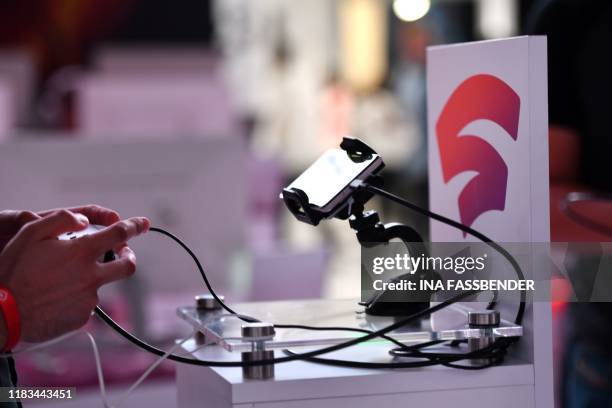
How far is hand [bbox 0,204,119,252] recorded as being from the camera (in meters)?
1.25

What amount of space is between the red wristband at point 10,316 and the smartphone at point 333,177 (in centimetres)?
35

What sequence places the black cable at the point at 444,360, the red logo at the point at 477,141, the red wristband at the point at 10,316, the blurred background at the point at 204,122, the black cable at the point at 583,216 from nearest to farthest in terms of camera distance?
the red wristband at the point at 10,316 < the black cable at the point at 444,360 < the red logo at the point at 477,141 < the black cable at the point at 583,216 < the blurred background at the point at 204,122

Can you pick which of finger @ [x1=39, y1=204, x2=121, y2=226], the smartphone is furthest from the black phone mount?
finger @ [x1=39, y1=204, x2=121, y2=226]

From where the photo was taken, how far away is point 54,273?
41.6 inches

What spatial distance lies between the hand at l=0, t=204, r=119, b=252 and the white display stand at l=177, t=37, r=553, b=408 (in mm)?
202

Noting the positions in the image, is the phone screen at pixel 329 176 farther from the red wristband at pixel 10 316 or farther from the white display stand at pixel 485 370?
the red wristband at pixel 10 316

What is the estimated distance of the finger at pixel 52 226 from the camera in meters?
1.07

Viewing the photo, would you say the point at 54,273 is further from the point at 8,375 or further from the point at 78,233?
the point at 8,375

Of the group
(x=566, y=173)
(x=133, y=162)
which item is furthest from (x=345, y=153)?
(x=133, y=162)

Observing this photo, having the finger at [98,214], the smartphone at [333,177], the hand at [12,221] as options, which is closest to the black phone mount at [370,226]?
the smartphone at [333,177]

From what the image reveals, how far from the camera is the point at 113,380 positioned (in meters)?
2.39

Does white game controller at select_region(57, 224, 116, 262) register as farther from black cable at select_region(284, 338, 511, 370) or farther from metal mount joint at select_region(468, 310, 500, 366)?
metal mount joint at select_region(468, 310, 500, 366)

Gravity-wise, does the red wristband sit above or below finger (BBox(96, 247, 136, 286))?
below

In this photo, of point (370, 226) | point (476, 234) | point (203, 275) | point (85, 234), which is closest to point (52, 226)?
point (85, 234)
